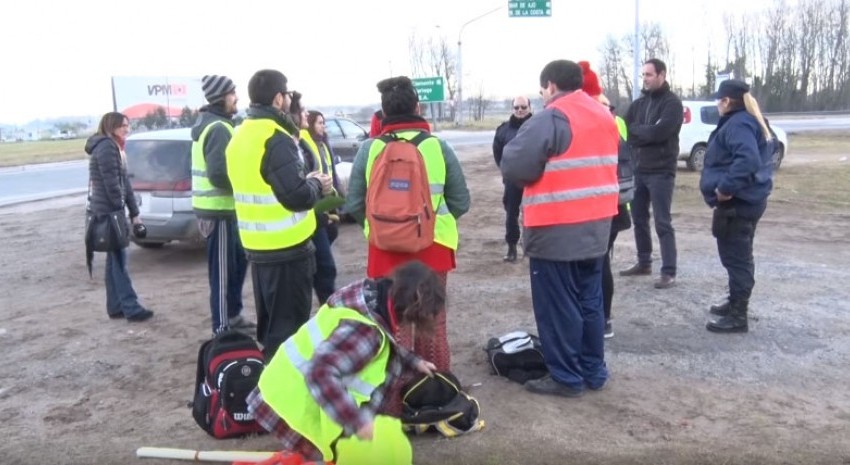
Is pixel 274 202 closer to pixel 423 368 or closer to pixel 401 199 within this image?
pixel 401 199

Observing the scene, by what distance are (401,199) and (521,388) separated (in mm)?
1471

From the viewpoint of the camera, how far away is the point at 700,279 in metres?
7.52

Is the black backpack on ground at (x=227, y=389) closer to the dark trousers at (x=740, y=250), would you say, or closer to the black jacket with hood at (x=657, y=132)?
the dark trousers at (x=740, y=250)

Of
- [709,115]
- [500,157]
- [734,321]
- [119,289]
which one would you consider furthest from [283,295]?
[709,115]

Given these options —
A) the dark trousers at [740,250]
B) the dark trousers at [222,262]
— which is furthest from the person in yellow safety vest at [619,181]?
the dark trousers at [222,262]

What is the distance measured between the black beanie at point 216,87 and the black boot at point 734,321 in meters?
4.17

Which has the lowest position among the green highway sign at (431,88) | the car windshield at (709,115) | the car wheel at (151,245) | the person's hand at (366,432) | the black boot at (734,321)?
the black boot at (734,321)

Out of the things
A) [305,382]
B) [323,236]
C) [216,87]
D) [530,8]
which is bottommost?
[305,382]

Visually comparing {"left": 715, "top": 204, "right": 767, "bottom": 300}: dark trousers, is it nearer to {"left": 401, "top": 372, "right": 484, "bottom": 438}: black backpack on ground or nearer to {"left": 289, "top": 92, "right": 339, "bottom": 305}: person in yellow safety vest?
{"left": 401, "top": 372, "right": 484, "bottom": 438}: black backpack on ground

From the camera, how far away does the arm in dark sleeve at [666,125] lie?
275 inches

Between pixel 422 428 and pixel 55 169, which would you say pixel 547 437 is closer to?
pixel 422 428

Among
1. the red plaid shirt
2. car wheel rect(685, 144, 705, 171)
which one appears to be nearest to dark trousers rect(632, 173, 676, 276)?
the red plaid shirt

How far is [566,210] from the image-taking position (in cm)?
451

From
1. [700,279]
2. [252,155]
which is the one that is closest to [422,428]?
[252,155]
